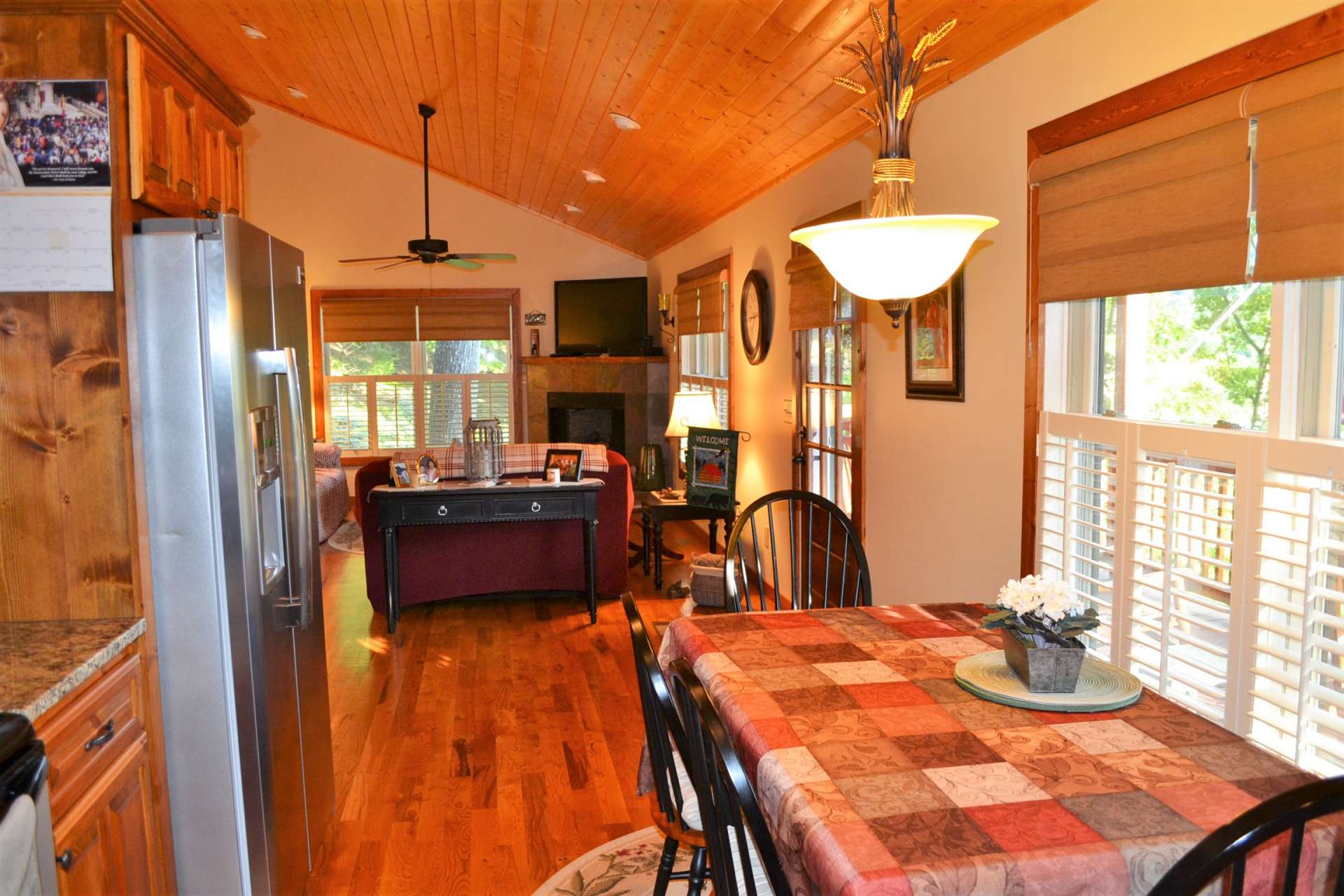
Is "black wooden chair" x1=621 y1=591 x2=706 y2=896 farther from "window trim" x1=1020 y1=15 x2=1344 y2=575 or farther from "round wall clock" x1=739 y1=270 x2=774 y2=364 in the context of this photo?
"round wall clock" x1=739 y1=270 x2=774 y2=364

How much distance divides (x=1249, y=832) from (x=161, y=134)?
246 centimetres

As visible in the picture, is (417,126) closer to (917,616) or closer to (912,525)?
(912,525)

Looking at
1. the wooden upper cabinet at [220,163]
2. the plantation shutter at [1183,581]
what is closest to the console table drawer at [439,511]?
the wooden upper cabinet at [220,163]

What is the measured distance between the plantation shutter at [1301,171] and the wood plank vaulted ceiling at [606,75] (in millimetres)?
785

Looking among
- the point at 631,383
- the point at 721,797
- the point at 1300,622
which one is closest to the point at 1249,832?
the point at 721,797

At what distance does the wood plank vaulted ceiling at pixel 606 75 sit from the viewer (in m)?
3.14

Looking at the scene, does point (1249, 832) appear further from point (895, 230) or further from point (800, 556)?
point (800, 556)

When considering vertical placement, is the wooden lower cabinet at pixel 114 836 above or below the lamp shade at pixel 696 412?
below

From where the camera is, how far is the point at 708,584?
17.6ft

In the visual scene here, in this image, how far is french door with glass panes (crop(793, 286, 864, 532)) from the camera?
13.9 feet

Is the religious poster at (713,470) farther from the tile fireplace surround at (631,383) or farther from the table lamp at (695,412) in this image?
the tile fireplace surround at (631,383)

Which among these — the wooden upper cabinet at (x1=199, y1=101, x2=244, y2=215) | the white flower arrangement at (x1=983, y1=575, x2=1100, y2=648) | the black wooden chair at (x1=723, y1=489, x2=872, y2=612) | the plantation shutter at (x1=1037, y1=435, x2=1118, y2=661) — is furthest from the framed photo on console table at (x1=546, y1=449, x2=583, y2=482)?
the white flower arrangement at (x1=983, y1=575, x2=1100, y2=648)

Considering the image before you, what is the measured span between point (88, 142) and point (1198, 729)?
2.40m

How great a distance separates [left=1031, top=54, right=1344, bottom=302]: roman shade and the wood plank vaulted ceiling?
48 centimetres
